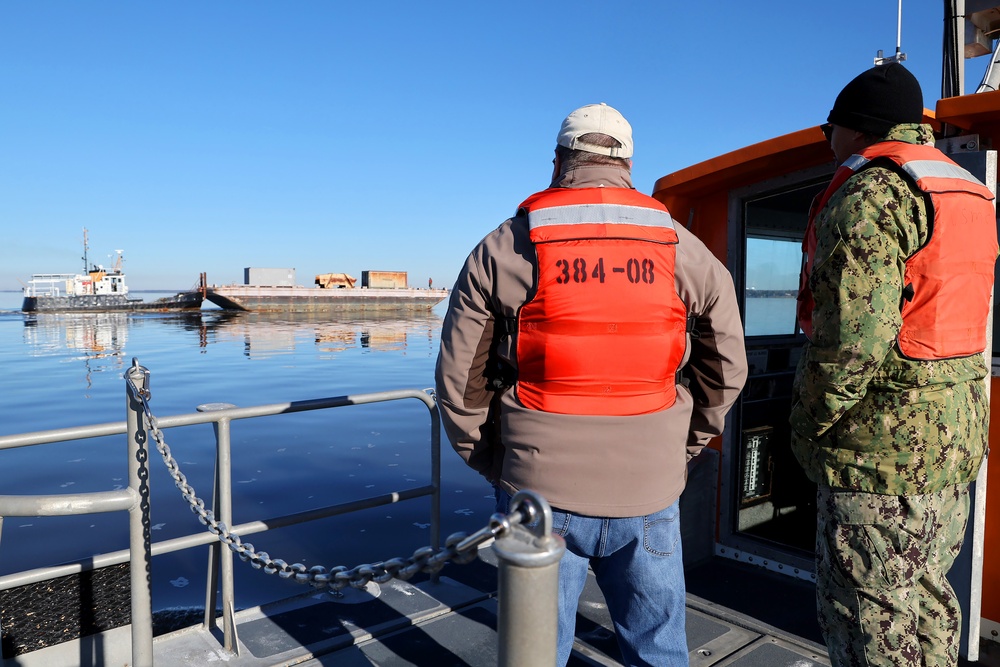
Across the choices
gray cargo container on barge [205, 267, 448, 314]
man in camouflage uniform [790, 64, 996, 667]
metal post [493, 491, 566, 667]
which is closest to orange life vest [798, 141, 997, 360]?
man in camouflage uniform [790, 64, 996, 667]

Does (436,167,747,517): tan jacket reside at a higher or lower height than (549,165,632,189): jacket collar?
lower

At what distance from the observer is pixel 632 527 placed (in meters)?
1.84

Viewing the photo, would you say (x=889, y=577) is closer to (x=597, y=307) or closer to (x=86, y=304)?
(x=597, y=307)

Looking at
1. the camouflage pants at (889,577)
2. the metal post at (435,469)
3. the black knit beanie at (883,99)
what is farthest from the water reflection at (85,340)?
the black knit beanie at (883,99)

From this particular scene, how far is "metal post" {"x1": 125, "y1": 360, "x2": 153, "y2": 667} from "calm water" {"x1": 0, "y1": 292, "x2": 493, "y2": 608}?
2.56m

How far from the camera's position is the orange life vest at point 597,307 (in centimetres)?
176

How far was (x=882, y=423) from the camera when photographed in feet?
6.72

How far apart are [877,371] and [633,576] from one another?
0.97 metres

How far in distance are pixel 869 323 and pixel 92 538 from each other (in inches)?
310

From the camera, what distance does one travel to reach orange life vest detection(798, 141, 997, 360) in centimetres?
200

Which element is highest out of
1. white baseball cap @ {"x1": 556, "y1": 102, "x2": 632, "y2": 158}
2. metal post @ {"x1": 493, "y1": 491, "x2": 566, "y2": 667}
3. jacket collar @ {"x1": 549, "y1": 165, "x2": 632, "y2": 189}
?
white baseball cap @ {"x1": 556, "y1": 102, "x2": 632, "y2": 158}

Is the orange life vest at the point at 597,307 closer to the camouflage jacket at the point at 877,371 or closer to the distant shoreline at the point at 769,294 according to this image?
the camouflage jacket at the point at 877,371

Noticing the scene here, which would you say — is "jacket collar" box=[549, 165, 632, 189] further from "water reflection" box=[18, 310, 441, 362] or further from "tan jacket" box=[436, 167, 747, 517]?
"water reflection" box=[18, 310, 441, 362]

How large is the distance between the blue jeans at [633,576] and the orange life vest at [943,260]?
3.09 ft
